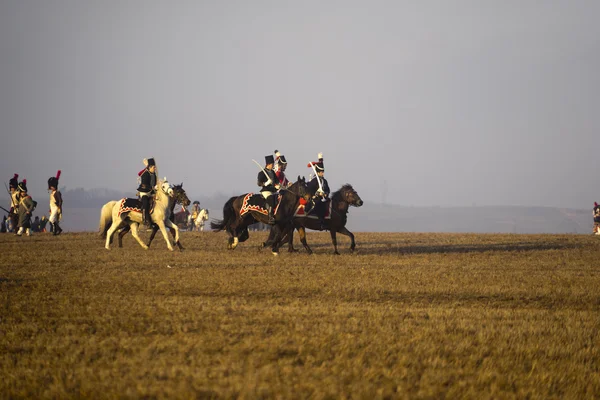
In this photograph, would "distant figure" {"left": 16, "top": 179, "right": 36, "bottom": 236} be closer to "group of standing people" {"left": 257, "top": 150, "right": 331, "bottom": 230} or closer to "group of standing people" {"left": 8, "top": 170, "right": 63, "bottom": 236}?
"group of standing people" {"left": 8, "top": 170, "right": 63, "bottom": 236}

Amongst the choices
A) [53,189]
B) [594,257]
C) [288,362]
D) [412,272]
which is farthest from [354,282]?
[53,189]

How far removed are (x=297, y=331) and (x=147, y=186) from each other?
14.0 metres

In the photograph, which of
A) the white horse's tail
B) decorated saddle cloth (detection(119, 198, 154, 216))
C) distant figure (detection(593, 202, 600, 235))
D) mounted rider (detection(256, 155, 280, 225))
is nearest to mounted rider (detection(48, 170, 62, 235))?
the white horse's tail

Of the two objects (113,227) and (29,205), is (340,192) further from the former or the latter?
(29,205)

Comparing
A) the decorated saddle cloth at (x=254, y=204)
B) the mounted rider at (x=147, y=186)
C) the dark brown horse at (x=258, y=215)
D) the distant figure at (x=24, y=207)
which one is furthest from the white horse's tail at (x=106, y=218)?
the distant figure at (x=24, y=207)

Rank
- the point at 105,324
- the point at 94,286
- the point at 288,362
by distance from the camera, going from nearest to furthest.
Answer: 1. the point at 288,362
2. the point at 105,324
3. the point at 94,286

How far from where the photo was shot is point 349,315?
9.98 m

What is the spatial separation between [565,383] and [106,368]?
4.13 meters

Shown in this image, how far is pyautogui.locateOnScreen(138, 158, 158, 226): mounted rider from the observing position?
21.8m

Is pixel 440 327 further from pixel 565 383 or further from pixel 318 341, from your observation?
pixel 565 383

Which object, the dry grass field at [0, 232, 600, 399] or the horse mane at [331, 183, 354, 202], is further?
the horse mane at [331, 183, 354, 202]

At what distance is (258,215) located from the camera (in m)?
21.5

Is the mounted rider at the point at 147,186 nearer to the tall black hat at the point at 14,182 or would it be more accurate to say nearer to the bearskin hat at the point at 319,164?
the bearskin hat at the point at 319,164

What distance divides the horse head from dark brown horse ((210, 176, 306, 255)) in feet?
4.94
